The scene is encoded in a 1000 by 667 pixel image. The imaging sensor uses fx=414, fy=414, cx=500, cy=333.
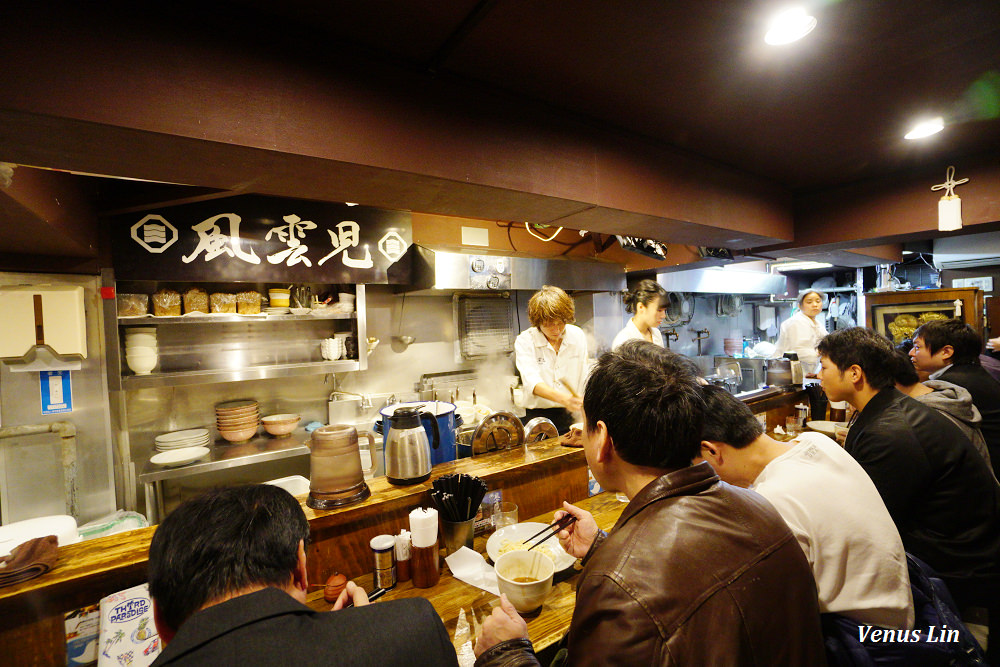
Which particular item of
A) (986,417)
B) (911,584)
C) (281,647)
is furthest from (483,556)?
(986,417)

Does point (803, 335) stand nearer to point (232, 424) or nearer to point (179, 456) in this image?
point (232, 424)

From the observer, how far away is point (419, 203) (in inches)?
81.8

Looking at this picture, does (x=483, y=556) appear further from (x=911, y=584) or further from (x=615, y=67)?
(x=615, y=67)

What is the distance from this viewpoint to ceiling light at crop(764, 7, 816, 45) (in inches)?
54.5

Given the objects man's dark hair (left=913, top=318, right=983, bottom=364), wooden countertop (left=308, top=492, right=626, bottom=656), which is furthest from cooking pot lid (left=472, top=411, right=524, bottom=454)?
man's dark hair (left=913, top=318, right=983, bottom=364)

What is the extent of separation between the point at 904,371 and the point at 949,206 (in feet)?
4.63

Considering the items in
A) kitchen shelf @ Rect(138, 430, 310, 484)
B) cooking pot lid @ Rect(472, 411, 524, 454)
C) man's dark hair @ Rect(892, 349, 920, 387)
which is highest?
man's dark hair @ Rect(892, 349, 920, 387)

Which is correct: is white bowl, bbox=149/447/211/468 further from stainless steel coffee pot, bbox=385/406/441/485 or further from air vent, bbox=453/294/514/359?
air vent, bbox=453/294/514/359

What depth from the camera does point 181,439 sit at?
134 inches

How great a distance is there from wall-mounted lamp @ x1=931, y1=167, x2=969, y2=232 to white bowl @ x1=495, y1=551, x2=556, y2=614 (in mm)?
3505

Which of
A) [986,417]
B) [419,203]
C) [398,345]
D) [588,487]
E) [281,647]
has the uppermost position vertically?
[419,203]

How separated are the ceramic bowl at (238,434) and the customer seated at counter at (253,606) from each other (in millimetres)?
3192

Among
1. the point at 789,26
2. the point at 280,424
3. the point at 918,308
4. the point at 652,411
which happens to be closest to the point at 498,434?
the point at 652,411

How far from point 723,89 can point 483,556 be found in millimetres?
2308
